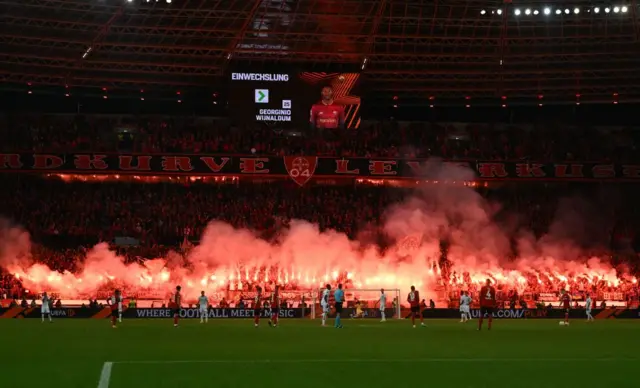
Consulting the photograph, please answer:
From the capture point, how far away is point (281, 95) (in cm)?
5156

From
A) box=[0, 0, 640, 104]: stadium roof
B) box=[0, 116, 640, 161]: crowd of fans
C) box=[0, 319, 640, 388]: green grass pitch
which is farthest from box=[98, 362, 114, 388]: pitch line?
box=[0, 116, 640, 161]: crowd of fans

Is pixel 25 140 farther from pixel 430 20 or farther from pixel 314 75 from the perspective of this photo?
pixel 430 20

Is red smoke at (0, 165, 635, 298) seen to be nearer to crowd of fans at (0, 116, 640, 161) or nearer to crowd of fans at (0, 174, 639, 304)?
crowd of fans at (0, 174, 639, 304)

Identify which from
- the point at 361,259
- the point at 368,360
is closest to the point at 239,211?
the point at 361,259

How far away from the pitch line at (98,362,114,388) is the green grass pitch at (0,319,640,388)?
0.06 feet

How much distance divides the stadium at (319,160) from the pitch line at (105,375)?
22.5 metres

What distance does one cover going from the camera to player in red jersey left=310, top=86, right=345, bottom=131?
5259 centimetres

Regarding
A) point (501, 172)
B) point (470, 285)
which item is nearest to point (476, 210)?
point (501, 172)

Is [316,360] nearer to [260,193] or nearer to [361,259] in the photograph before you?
[361,259]

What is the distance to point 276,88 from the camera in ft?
169

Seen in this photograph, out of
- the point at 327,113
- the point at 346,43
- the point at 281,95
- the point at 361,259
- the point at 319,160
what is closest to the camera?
the point at 346,43

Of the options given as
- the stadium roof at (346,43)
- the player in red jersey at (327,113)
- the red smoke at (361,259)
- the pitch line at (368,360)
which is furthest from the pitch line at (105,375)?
the player in red jersey at (327,113)

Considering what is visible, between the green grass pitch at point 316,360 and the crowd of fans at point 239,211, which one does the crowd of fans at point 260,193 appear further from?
the green grass pitch at point 316,360

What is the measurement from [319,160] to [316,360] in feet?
122
